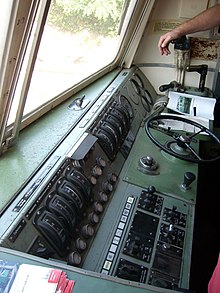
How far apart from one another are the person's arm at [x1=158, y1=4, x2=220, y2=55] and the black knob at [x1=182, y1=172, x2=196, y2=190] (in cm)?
110

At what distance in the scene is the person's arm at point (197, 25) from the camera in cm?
245

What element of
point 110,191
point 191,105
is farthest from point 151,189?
point 191,105

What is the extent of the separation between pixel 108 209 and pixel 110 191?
113 mm

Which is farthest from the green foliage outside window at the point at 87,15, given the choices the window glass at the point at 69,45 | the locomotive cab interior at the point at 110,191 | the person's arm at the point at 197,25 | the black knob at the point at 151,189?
the black knob at the point at 151,189

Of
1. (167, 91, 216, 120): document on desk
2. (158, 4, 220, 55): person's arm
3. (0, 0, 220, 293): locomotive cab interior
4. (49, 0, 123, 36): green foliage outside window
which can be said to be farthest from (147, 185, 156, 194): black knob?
(158, 4, 220, 55): person's arm

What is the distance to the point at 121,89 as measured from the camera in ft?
8.04

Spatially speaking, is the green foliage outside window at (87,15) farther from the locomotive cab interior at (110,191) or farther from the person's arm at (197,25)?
the person's arm at (197,25)

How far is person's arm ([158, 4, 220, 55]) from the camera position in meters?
2.45

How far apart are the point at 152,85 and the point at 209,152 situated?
0.96 m

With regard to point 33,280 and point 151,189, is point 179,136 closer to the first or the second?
point 151,189

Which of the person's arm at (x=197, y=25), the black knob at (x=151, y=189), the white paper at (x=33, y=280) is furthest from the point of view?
the person's arm at (x=197, y=25)

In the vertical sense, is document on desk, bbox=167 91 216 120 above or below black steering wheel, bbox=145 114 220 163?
above

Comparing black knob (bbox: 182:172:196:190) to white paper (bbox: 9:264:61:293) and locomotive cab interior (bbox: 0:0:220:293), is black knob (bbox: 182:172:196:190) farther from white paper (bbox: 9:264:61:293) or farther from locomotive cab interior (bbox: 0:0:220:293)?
white paper (bbox: 9:264:61:293)

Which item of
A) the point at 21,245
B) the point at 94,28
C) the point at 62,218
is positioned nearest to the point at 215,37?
the point at 94,28
